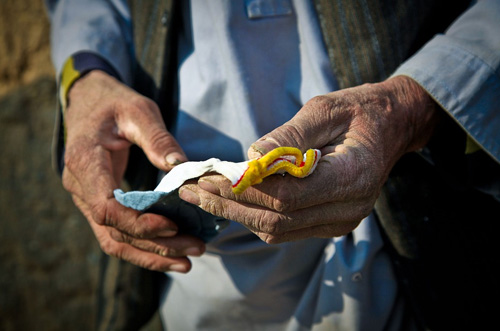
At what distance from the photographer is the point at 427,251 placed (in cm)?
106

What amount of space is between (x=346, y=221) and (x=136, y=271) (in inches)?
32.6

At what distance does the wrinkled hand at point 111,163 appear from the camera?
98cm

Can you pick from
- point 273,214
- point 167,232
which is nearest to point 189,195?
point 273,214

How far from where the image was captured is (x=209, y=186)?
72cm

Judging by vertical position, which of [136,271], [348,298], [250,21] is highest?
[250,21]

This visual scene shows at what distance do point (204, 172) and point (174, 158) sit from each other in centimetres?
26

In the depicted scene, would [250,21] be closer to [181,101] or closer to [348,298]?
[181,101]

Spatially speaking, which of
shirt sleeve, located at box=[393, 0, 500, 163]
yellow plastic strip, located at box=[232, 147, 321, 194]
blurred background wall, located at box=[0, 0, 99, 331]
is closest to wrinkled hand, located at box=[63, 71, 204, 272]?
yellow plastic strip, located at box=[232, 147, 321, 194]

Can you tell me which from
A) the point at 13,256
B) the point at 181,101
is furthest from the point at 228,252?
the point at 13,256

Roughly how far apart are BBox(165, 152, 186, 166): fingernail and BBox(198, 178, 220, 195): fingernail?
0.24m

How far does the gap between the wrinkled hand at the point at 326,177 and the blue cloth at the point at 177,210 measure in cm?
8

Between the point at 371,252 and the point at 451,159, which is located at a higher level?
the point at 451,159

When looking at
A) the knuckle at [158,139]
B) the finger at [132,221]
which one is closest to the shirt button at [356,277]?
the finger at [132,221]

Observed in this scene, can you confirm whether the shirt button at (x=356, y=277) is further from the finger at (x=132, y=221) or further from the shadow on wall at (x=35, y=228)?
the shadow on wall at (x=35, y=228)
